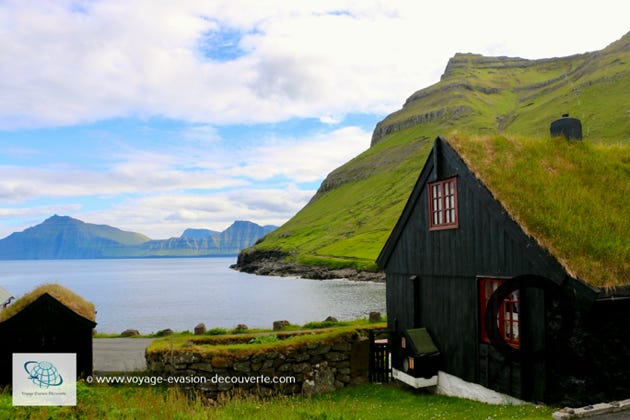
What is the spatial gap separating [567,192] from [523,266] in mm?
3037

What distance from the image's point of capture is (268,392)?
687 inches

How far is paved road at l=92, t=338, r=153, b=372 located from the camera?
62.6ft

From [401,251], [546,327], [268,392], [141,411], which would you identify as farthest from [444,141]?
[141,411]

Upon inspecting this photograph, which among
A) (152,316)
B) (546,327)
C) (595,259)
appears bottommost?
(152,316)

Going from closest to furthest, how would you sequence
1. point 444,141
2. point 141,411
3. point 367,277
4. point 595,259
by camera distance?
1. point 141,411
2. point 595,259
3. point 444,141
4. point 367,277

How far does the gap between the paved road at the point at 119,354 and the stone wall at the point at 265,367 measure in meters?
2.25

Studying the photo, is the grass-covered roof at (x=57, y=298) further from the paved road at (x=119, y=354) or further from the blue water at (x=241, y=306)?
the blue water at (x=241, y=306)

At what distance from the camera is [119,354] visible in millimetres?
22047

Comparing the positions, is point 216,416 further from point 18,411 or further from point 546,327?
point 546,327

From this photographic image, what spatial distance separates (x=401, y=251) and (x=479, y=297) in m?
5.16

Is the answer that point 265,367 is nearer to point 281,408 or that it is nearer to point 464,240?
point 281,408

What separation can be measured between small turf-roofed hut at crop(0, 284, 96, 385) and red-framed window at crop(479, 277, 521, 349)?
13085 mm

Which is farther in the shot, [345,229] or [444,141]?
[345,229]

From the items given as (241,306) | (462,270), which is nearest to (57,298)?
(462,270)
